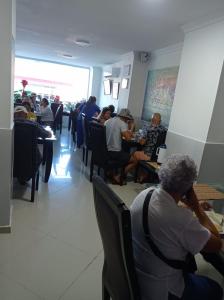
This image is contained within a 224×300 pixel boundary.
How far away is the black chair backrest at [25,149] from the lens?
2592 mm

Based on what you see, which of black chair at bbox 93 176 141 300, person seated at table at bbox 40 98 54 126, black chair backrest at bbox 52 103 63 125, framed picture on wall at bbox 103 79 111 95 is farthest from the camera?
framed picture on wall at bbox 103 79 111 95

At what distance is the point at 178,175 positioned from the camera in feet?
3.48

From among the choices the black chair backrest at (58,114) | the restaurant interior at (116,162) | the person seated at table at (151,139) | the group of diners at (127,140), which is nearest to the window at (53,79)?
the black chair backrest at (58,114)

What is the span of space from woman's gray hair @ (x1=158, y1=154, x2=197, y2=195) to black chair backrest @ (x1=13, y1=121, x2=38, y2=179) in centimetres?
189

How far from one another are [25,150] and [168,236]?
2.10 metres

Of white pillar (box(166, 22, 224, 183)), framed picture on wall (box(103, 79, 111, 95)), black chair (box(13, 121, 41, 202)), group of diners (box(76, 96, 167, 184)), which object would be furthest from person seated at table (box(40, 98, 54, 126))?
white pillar (box(166, 22, 224, 183))

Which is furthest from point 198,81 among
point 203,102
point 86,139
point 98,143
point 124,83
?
point 124,83

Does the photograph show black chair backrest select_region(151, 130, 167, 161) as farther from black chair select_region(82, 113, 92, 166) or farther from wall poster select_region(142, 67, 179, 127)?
black chair select_region(82, 113, 92, 166)

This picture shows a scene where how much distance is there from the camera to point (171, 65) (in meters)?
4.68

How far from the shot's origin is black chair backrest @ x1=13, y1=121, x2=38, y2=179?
2592 millimetres

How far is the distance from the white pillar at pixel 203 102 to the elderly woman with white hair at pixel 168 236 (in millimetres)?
2059

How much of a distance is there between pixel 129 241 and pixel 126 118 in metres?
3.52

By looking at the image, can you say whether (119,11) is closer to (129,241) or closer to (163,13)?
(163,13)

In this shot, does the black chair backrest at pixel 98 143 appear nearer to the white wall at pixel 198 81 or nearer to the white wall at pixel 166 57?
the white wall at pixel 198 81
